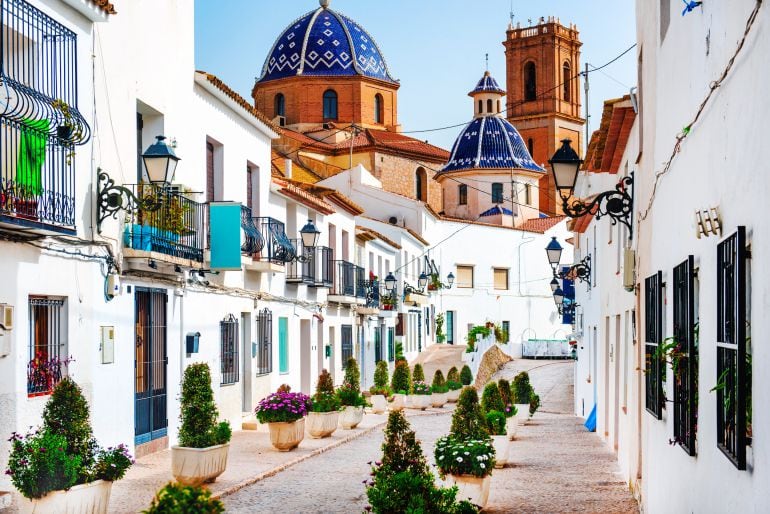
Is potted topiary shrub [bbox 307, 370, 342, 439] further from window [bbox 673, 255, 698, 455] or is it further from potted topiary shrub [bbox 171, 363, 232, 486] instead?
window [bbox 673, 255, 698, 455]

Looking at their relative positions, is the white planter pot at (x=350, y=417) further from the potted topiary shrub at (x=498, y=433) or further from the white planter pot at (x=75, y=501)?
the white planter pot at (x=75, y=501)

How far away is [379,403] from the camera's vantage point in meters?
27.2

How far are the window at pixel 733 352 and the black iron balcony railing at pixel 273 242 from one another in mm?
15288

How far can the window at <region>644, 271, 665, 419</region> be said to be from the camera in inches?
339

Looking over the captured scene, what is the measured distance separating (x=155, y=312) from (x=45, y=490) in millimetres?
7305

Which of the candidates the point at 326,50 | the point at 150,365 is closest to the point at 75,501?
the point at 150,365

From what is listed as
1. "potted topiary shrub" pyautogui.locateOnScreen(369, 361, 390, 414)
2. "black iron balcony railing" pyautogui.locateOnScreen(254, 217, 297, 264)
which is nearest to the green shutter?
"black iron balcony railing" pyautogui.locateOnScreen(254, 217, 297, 264)

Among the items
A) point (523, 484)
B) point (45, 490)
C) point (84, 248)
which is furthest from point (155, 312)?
point (45, 490)

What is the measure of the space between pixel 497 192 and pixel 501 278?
555 cm

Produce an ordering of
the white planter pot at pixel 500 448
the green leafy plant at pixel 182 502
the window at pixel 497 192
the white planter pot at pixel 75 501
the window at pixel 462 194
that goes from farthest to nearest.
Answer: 1. the window at pixel 497 192
2. the window at pixel 462 194
3. the white planter pot at pixel 500 448
4. the white planter pot at pixel 75 501
5. the green leafy plant at pixel 182 502

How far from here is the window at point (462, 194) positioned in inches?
2413

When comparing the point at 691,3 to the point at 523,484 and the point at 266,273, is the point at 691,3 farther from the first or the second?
the point at 266,273

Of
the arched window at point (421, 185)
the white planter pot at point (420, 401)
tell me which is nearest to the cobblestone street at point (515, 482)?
the white planter pot at point (420, 401)

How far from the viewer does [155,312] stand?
628 inches
